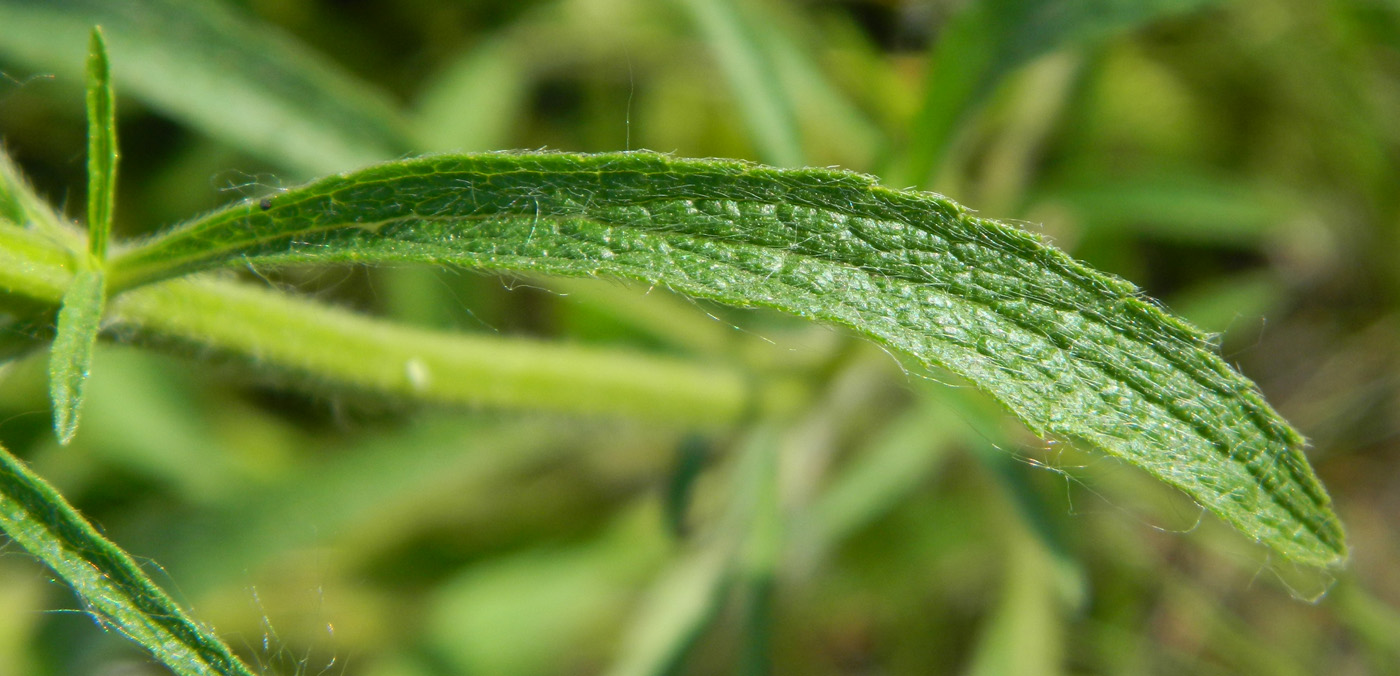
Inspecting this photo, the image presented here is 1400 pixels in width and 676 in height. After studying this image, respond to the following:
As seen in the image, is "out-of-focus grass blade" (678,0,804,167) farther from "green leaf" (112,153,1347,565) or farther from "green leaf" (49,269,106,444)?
"green leaf" (49,269,106,444)

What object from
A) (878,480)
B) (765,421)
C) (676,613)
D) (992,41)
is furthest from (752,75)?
(676,613)

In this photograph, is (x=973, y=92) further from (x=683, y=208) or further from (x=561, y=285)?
(x=561, y=285)

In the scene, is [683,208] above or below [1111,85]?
below

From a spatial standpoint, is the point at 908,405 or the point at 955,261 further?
the point at 908,405

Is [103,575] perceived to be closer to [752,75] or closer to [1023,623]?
[752,75]

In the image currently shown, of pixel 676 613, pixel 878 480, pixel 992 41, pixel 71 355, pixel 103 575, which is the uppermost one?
pixel 992 41

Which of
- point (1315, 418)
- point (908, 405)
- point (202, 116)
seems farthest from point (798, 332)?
point (1315, 418)

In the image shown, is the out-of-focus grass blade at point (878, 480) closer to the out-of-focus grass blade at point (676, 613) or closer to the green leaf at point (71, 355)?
the out-of-focus grass blade at point (676, 613)
